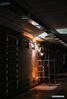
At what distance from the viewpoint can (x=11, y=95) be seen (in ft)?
31.8

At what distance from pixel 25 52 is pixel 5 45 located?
2.97 meters

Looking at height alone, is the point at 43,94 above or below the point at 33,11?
below

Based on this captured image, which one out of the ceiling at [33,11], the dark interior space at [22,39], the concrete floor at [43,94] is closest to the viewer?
Answer: the ceiling at [33,11]

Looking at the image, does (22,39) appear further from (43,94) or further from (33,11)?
(33,11)

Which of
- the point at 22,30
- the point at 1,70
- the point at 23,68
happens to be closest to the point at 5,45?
the point at 1,70

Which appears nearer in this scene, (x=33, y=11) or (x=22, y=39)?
(x=33, y=11)

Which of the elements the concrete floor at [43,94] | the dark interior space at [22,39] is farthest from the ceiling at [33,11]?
the concrete floor at [43,94]

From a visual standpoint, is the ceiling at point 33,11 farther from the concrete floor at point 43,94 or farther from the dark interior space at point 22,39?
the concrete floor at point 43,94

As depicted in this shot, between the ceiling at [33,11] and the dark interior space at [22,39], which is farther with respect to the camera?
the dark interior space at [22,39]

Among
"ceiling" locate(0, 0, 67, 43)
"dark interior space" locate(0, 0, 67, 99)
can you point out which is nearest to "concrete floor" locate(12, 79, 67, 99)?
"dark interior space" locate(0, 0, 67, 99)

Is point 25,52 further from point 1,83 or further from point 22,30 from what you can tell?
point 1,83

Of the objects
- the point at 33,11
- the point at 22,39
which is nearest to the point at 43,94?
the point at 22,39

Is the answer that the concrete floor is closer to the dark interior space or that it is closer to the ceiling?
the dark interior space

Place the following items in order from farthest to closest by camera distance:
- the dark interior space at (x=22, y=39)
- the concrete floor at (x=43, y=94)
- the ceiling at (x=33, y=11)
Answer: the concrete floor at (x=43, y=94) → the dark interior space at (x=22, y=39) → the ceiling at (x=33, y=11)
